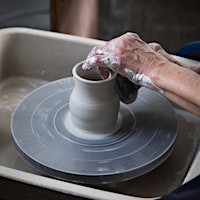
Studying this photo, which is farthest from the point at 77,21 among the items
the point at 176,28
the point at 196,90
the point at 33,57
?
the point at 196,90

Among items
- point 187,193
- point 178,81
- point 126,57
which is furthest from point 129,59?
point 187,193

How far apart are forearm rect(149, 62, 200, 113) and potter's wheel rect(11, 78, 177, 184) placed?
18 centimetres

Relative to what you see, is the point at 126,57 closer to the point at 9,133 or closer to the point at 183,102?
the point at 183,102

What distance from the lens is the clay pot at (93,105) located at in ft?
4.00

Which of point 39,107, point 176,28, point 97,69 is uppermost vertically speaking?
point 97,69

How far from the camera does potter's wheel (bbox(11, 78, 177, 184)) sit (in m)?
1.17

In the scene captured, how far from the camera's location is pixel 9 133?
4.56ft

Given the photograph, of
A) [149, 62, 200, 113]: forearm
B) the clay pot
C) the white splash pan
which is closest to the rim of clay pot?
the clay pot

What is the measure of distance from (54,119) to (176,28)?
160cm

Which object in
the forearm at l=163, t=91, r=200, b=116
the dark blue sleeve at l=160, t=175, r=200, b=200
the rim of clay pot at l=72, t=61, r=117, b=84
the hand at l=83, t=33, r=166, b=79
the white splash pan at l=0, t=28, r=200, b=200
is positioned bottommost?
the white splash pan at l=0, t=28, r=200, b=200

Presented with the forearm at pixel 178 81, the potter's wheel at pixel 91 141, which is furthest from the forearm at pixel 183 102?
the potter's wheel at pixel 91 141

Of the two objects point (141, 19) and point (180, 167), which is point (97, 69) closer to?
point (180, 167)

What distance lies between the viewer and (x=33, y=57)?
5.34 ft

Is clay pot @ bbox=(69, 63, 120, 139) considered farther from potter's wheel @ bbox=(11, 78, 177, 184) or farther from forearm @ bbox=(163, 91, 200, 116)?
forearm @ bbox=(163, 91, 200, 116)
